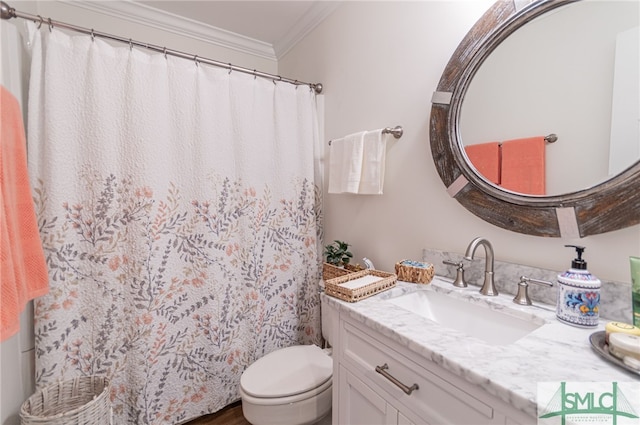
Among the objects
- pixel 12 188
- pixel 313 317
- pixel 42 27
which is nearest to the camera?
pixel 12 188

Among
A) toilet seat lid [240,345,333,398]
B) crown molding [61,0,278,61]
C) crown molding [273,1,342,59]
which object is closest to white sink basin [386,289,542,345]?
toilet seat lid [240,345,333,398]

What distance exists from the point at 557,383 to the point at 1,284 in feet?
4.49

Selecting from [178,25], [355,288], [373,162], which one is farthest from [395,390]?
[178,25]

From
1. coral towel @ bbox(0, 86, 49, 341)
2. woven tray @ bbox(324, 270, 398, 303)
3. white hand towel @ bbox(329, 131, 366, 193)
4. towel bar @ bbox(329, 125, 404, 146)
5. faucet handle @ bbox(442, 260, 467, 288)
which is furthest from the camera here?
white hand towel @ bbox(329, 131, 366, 193)

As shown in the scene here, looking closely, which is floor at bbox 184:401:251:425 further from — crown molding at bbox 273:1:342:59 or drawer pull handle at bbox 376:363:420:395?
crown molding at bbox 273:1:342:59

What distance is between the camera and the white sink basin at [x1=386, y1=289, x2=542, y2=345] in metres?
0.86

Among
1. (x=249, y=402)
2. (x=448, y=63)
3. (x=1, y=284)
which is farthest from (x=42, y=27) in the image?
(x=249, y=402)

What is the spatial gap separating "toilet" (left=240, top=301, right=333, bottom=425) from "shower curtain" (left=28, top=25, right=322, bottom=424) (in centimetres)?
39

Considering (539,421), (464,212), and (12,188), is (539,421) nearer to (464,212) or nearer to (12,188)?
(464,212)

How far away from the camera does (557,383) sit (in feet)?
1.74

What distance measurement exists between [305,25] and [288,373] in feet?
6.84

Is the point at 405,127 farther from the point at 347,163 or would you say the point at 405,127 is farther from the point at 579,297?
the point at 579,297

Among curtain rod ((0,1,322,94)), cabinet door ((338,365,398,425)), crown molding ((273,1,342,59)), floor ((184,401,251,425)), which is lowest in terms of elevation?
floor ((184,401,251,425))

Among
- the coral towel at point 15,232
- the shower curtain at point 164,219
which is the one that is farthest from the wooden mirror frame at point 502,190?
the coral towel at point 15,232
